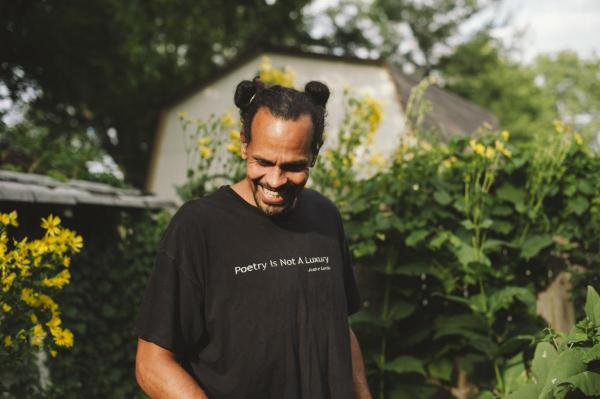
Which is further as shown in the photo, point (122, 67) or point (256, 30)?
point (256, 30)

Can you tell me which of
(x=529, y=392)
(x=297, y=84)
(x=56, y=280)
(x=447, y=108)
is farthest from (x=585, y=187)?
(x=447, y=108)

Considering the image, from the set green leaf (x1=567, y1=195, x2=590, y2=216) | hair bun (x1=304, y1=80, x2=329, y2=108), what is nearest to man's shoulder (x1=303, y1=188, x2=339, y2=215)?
hair bun (x1=304, y1=80, x2=329, y2=108)

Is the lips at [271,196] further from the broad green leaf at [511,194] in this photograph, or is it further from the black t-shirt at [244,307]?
Result: the broad green leaf at [511,194]

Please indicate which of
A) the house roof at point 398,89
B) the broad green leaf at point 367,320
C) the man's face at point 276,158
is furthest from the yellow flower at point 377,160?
the house roof at point 398,89

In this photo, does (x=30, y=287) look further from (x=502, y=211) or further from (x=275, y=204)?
(x=502, y=211)

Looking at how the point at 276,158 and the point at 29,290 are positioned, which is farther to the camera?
the point at 29,290

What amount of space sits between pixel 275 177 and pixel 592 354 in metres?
1.25

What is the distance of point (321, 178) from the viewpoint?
4.50m

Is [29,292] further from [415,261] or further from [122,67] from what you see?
[122,67]

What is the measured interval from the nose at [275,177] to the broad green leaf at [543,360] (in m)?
1.24

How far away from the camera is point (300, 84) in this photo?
16.7 m

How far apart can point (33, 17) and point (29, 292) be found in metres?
15.1

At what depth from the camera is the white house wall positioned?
16094mm

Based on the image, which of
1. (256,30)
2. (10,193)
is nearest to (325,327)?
(10,193)
